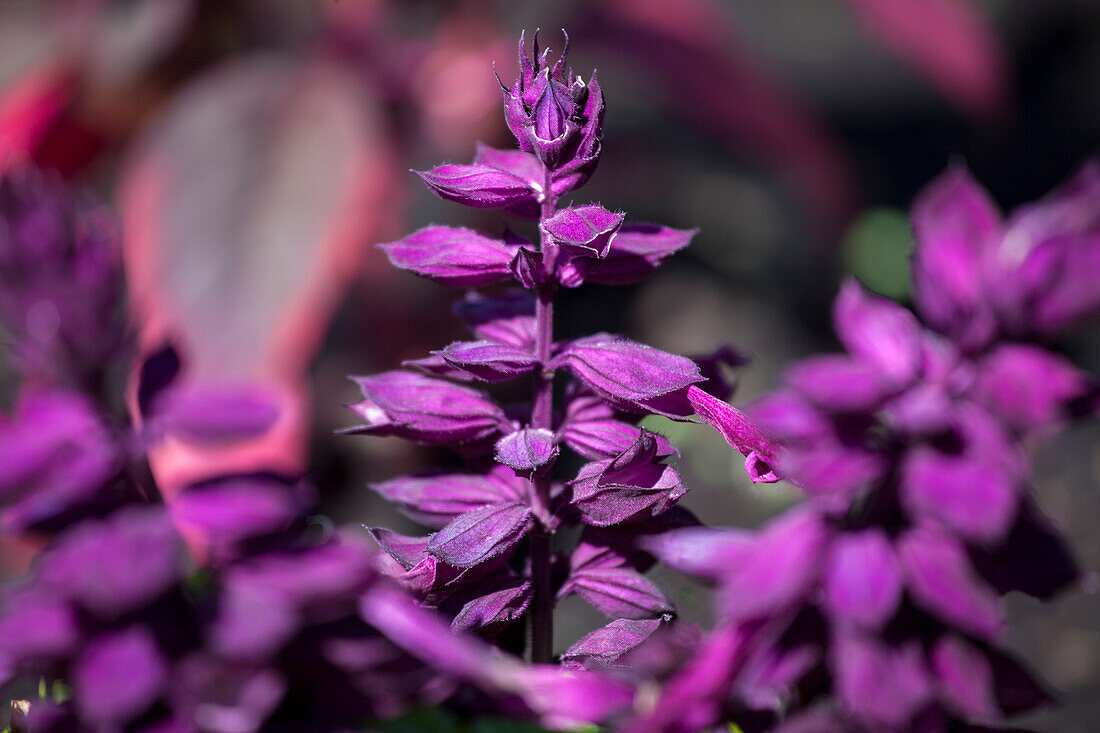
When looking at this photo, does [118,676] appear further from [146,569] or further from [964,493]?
[964,493]

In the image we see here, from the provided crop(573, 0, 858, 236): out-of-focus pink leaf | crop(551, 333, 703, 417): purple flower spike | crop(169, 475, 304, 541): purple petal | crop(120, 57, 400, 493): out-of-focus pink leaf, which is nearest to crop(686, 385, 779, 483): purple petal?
crop(551, 333, 703, 417): purple flower spike

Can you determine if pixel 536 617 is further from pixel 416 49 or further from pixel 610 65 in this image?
pixel 610 65

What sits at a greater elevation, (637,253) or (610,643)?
(637,253)

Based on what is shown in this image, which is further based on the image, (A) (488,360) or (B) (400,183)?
(B) (400,183)

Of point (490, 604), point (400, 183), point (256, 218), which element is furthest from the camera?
point (400, 183)

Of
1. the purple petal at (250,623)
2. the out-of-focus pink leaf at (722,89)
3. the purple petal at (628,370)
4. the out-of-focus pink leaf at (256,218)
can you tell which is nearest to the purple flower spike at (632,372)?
the purple petal at (628,370)

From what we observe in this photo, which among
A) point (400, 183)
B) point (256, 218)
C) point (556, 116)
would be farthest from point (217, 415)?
point (400, 183)

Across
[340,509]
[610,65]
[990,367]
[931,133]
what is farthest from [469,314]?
[931,133]
